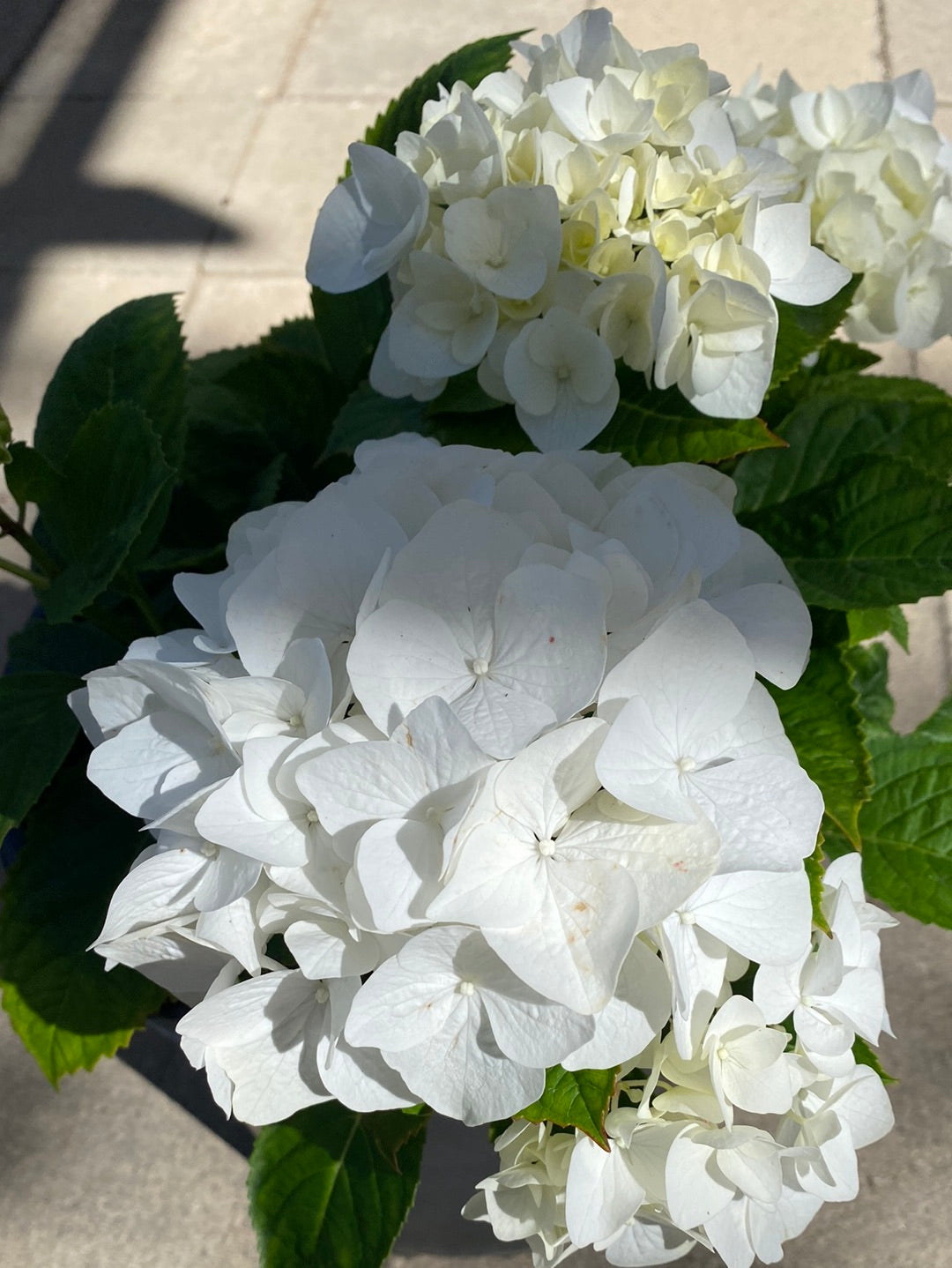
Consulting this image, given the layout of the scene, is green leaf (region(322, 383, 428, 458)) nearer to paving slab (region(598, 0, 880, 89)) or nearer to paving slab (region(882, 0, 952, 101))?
paving slab (region(598, 0, 880, 89))

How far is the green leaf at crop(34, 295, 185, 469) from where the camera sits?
794 mm

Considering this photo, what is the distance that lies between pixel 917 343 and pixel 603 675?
17.2 inches

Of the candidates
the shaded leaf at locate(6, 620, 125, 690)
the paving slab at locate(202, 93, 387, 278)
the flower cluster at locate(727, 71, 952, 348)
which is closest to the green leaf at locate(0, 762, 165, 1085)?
the shaded leaf at locate(6, 620, 125, 690)

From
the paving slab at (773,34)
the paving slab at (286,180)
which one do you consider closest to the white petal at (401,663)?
the paving slab at (286,180)

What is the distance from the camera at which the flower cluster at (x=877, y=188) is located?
2.33 feet

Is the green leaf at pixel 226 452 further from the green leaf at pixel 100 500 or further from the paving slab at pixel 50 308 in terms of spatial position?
the paving slab at pixel 50 308

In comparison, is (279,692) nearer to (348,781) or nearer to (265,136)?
(348,781)

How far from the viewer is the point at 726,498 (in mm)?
567

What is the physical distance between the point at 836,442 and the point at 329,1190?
0.53 m

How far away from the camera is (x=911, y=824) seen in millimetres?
733

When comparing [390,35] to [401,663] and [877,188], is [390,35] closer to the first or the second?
[877,188]

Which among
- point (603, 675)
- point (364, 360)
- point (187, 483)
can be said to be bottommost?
point (187, 483)

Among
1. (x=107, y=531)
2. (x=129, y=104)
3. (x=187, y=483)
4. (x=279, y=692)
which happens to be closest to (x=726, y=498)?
(x=279, y=692)

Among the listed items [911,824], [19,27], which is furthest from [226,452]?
[19,27]
